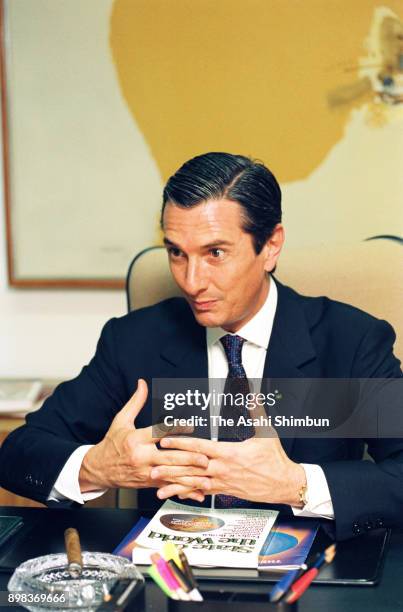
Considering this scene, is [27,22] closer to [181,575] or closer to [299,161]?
[299,161]

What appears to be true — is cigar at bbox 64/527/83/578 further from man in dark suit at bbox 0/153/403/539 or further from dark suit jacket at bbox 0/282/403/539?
dark suit jacket at bbox 0/282/403/539

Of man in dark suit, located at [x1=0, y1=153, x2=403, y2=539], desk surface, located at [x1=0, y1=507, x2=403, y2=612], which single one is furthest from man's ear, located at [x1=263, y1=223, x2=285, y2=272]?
desk surface, located at [x1=0, y1=507, x2=403, y2=612]

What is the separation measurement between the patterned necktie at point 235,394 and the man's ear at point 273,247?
0.62 ft

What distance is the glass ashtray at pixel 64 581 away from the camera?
4.38 feet

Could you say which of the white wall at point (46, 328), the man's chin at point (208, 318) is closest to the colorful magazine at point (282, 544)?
the man's chin at point (208, 318)

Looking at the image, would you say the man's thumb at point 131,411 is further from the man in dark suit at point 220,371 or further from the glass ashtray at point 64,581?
the glass ashtray at point 64,581

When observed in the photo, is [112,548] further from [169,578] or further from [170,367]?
[170,367]

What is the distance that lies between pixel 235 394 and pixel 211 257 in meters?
0.34

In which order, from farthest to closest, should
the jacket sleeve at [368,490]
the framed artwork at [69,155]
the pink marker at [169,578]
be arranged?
the framed artwork at [69,155] < the jacket sleeve at [368,490] < the pink marker at [169,578]

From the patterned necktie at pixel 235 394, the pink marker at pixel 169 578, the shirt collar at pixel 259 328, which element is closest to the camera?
the pink marker at pixel 169 578

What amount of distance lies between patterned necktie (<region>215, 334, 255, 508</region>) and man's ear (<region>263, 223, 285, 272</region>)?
190mm

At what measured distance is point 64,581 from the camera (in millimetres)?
1408

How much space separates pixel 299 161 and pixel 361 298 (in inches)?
37.4

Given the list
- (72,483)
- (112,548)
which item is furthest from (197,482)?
(72,483)
